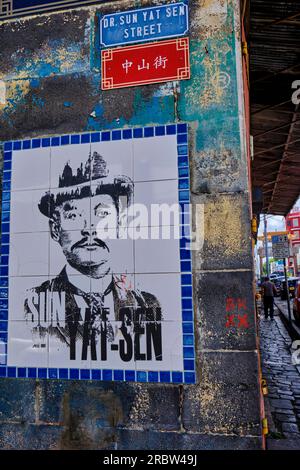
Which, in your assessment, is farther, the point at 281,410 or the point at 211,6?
the point at 281,410

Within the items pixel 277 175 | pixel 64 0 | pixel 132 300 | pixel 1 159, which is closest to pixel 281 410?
pixel 132 300

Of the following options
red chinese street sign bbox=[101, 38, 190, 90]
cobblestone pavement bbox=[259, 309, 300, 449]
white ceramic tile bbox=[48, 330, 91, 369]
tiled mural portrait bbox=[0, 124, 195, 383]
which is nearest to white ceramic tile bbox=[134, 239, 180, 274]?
tiled mural portrait bbox=[0, 124, 195, 383]

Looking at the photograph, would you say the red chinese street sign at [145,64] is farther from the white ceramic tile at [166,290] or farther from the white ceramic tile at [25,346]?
the white ceramic tile at [25,346]

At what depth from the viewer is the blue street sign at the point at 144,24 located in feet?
12.1

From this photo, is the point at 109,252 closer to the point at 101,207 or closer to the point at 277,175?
the point at 101,207

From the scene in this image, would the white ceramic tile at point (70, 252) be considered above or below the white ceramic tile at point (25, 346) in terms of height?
above

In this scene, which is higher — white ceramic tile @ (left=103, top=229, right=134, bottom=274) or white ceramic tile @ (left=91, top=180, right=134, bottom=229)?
white ceramic tile @ (left=91, top=180, right=134, bottom=229)

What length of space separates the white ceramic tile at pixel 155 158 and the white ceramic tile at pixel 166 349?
1308 mm

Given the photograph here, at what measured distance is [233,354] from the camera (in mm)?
3299

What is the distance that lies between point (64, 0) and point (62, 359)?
3480mm

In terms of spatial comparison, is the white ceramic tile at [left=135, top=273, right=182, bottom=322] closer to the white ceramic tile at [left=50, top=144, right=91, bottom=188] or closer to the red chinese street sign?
the white ceramic tile at [left=50, top=144, right=91, bottom=188]

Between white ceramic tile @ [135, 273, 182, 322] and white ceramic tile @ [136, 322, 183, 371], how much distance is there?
91 mm

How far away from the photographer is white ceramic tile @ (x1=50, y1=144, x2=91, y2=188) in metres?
3.80

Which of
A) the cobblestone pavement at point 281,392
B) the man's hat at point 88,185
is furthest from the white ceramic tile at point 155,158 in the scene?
the cobblestone pavement at point 281,392
